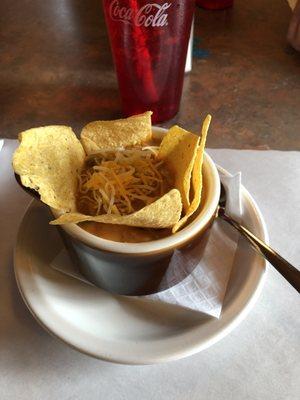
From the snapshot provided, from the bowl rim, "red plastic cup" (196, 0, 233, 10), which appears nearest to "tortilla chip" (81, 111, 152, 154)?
the bowl rim

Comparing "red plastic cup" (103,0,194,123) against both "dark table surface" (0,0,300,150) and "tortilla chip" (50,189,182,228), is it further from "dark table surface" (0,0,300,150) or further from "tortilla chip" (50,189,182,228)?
"tortilla chip" (50,189,182,228)

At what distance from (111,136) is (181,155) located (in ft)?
0.35

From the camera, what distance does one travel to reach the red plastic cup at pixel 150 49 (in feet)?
2.12

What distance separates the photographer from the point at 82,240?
458mm

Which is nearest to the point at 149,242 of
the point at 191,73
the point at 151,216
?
the point at 151,216

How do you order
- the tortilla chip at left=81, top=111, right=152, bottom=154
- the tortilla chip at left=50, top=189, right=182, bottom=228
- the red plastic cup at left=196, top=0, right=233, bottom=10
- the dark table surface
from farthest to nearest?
the red plastic cup at left=196, top=0, right=233, bottom=10 → the dark table surface → the tortilla chip at left=81, top=111, right=152, bottom=154 → the tortilla chip at left=50, top=189, right=182, bottom=228

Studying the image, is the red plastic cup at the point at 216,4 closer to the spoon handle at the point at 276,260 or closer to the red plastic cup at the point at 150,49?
the red plastic cup at the point at 150,49

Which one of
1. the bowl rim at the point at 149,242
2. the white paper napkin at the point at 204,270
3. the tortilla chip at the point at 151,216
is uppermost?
the tortilla chip at the point at 151,216

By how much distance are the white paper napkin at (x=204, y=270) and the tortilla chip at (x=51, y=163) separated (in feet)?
0.32

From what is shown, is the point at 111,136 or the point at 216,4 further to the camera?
the point at 216,4

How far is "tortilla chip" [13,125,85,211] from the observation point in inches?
18.3

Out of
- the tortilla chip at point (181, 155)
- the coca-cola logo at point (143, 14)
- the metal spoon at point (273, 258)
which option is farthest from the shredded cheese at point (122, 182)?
the coca-cola logo at point (143, 14)

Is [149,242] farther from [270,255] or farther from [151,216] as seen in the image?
[270,255]

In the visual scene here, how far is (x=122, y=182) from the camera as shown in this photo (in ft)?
1.63
